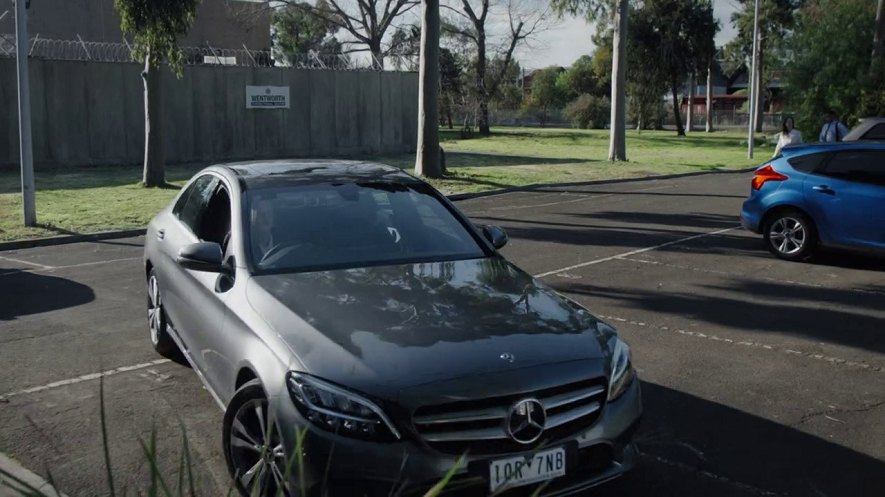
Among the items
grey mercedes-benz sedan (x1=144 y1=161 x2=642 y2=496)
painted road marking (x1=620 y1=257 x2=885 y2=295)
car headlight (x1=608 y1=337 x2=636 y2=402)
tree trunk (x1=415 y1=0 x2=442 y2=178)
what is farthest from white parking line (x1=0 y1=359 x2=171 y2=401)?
tree trunk (x1=415 y1=0 x2=442 y2=178)

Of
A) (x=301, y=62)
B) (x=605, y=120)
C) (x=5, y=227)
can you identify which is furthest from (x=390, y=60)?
(x=605, y=120)

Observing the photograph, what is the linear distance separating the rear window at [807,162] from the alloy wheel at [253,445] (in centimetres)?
911

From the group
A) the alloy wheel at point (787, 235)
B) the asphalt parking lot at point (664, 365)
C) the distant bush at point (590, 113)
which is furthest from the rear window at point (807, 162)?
the distant bush at point (590, 113)

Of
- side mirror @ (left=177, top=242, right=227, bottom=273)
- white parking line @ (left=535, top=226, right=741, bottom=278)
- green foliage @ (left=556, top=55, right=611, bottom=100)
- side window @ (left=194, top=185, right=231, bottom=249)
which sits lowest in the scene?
Answer: white parking line @ (left=535, top=226, right=741, bottom=278)

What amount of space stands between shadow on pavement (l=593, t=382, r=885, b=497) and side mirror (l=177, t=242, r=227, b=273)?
2415mm

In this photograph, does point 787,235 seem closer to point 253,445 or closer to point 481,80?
point 253,445

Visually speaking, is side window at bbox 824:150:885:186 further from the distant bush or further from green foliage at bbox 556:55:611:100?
green foliage at bbox 556:55:611:100

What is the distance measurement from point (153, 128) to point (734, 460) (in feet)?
56.5

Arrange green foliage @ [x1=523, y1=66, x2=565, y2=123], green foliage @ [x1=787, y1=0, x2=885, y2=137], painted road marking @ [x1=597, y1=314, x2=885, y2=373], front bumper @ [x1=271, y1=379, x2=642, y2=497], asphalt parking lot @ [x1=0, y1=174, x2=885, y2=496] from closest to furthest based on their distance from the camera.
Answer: front bumper @ [x1=271, y1=379, x2=642, y2=497] → asphalt parking lot @ [x1=0, y1=174, x2=885, y2=496] → painted road marking @ [x1=597, y1=314, x2=885, y2=373] → green foliage @ [x1=787, y1=0, x2=885, y2=137] → green foliage @ [x1=523, y1=66, x2=565, y2=123]

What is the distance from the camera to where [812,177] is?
11.1m

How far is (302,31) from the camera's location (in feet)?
213

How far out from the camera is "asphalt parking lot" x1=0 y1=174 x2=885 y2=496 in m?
4.81

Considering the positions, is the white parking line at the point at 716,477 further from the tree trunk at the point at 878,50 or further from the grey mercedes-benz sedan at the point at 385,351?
the tree trunk at the point at 878,50

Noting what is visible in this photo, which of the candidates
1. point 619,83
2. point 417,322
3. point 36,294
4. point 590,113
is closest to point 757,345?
point 417,322
